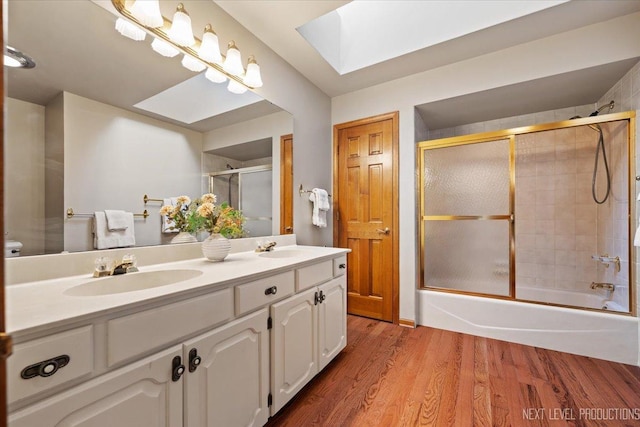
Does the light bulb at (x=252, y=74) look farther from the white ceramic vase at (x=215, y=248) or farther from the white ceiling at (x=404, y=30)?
the white ceramic vase at (x=215, y=248)

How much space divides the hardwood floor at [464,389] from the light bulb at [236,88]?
2005 millimetres

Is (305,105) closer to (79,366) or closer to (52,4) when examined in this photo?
(52,4)

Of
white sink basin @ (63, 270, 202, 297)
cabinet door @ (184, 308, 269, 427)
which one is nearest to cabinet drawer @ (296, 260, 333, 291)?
cabinet door @ (184, 308, 269, 427)

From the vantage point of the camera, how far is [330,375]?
172 cm

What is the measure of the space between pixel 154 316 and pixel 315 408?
110 centimetres

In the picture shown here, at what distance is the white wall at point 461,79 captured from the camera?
6.00 feet

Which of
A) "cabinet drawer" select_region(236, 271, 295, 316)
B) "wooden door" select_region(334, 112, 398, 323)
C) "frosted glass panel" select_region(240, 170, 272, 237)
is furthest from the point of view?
"wooden door" select_region(334, 112, 398, 323)

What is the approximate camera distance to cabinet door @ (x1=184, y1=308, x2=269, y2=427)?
904mm

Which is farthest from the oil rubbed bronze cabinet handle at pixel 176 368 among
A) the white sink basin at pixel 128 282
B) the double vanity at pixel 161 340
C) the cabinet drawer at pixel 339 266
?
the cabinet drawer at pixel 339 266

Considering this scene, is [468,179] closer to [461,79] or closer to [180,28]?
[461,79]

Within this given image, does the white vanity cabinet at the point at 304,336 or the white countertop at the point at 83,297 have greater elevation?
the white countertop at the point at 83,297

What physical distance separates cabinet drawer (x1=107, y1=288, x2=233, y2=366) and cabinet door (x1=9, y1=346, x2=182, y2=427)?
0.05m

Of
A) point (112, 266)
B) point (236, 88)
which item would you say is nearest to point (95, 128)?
point (112, 266)

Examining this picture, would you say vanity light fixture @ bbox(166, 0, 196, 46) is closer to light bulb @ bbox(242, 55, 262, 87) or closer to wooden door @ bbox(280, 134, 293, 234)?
light bulb @ bbox(242, 55, 262, 87)
